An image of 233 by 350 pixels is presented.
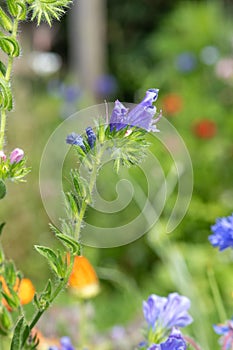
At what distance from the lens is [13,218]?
2877 mm

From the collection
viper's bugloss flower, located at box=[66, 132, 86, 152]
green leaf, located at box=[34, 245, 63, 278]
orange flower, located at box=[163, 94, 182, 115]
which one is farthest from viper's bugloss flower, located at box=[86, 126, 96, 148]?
orange flower, located at box=[163, 94, 182, 115]

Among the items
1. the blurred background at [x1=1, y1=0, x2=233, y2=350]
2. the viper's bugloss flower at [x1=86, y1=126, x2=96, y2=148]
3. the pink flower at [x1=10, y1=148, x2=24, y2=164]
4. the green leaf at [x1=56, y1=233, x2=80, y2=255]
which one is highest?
the blurred background at [x1=1, y1=0, x2=233, y2=350]

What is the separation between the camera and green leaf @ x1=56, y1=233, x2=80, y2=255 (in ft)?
2.47

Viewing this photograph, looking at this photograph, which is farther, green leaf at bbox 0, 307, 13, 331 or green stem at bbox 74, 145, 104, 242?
green leaf at bbox 0, 307, 13, 331

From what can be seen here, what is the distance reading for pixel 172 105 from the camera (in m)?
3.47

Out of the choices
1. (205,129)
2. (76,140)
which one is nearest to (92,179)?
(76,140)

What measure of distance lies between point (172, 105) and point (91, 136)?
2739mm

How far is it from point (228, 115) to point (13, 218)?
4.08 ft

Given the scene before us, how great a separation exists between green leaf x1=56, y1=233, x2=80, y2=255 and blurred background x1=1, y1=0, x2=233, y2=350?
609 millimetres

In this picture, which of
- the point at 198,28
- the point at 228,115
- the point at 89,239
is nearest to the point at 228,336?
the point at 89,239

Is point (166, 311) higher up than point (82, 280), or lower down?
lower down

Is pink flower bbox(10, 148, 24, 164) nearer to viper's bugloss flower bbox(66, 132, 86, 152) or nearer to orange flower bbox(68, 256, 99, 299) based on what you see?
viper's bugloss flower bbox(66, 132, 86, 152)

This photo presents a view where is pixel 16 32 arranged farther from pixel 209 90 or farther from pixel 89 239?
pixel 209 90

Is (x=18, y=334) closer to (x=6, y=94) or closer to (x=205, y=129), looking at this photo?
(x=6, y=94)
